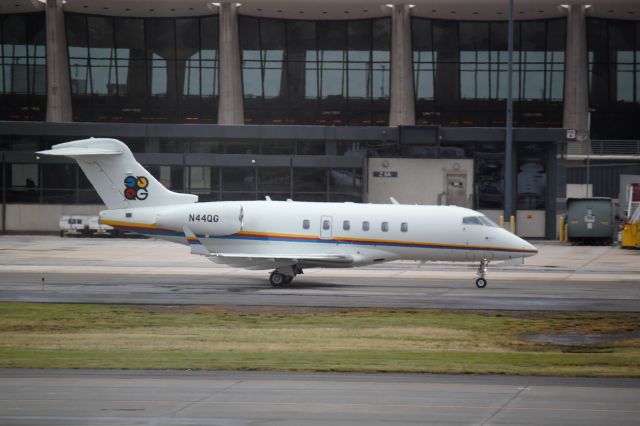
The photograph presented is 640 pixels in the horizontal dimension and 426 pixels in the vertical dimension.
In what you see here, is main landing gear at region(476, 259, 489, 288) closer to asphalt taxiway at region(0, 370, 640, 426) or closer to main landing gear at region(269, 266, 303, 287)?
main landing gear at region(269, 266, 303, 287)

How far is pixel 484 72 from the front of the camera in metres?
81.0

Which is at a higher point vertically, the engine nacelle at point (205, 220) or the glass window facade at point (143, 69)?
the glass window facade at point (143, 69)

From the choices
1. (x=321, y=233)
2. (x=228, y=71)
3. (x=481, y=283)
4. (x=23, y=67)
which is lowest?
(x=481, y=283)

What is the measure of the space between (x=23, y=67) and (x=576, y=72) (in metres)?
39.8

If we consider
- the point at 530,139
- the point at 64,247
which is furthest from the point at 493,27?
the point at 64,247

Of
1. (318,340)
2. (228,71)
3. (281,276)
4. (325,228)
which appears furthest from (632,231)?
(318,340)

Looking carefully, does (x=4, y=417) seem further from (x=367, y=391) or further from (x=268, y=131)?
(x=268, y=131)

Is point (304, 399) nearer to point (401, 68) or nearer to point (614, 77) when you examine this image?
point (401, 68)

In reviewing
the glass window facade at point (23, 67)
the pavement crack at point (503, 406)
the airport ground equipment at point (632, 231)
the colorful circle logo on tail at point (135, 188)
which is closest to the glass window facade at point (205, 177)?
the airport ground equipment at point (632, 231)

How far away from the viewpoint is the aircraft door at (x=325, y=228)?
38.2 m

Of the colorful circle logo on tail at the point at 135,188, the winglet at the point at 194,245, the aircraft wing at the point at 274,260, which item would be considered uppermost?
the colorful circle logo on tail at the point at 135,188

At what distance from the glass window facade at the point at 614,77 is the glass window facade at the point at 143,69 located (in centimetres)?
2809

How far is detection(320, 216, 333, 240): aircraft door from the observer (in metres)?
38.2

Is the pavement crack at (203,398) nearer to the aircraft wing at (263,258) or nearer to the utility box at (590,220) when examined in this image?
the aircraft wing at (263,258)
